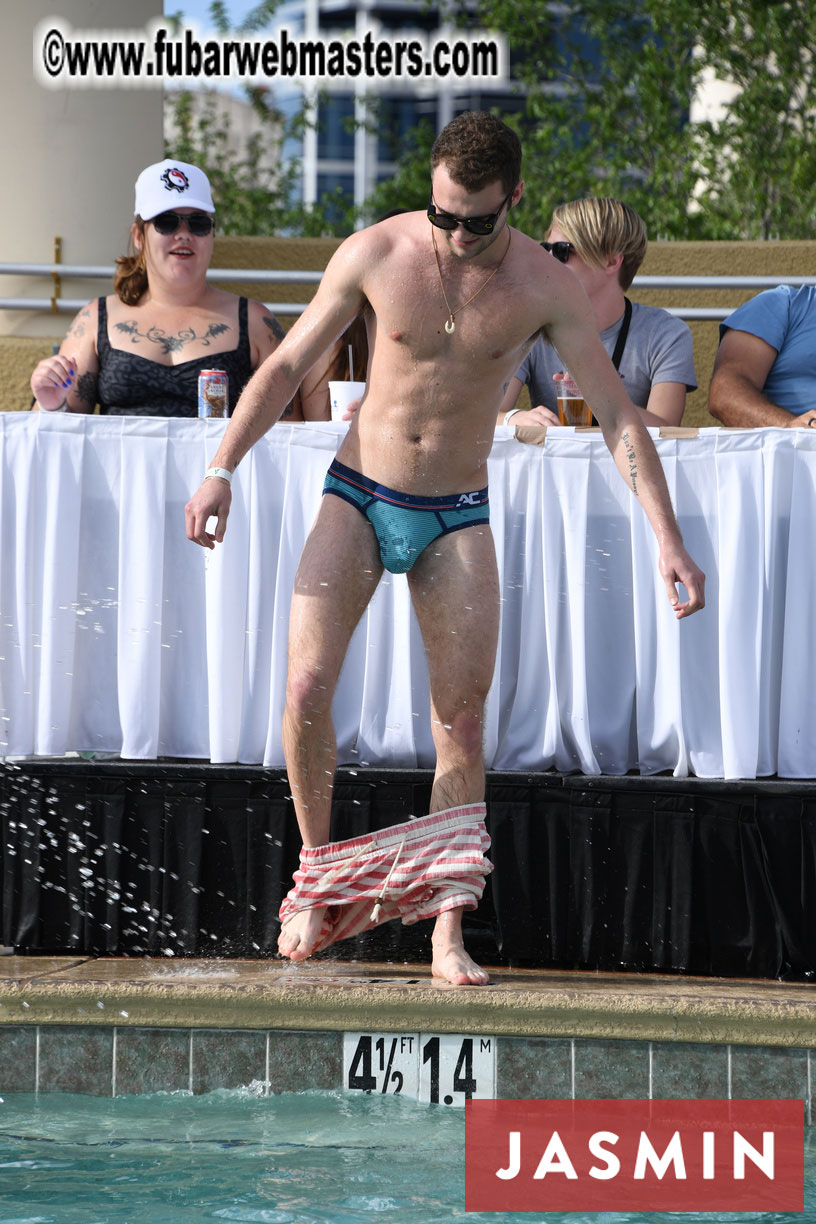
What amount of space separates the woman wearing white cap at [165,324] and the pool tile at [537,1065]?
2120 mm

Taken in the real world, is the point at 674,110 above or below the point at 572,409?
above

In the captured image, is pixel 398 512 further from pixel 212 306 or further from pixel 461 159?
pixel 212 306

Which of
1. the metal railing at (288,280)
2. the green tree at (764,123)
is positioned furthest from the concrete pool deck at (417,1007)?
the green tree at (764,123)

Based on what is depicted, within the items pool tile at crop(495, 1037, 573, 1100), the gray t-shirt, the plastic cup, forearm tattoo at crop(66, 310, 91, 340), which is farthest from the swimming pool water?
forearm tattoo at crop(66, 310, 91, 340)

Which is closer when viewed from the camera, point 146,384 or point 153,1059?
point 153,1059

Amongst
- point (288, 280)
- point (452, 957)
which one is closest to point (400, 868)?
point (452, 957)

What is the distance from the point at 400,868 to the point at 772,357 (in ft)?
6.66

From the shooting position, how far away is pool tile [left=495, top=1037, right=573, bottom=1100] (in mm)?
3180

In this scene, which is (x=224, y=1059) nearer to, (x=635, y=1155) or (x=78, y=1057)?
(x=78, y=1057)

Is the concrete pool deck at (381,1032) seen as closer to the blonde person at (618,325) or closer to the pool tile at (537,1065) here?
the pool tile at (537,1065)

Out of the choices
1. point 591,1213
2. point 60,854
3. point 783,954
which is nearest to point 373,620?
point 60,854

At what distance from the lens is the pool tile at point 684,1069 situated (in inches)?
125

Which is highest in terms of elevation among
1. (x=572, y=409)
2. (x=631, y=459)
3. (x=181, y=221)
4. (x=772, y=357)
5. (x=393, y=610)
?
(x=181, y=221)

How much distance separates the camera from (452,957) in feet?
10.9
